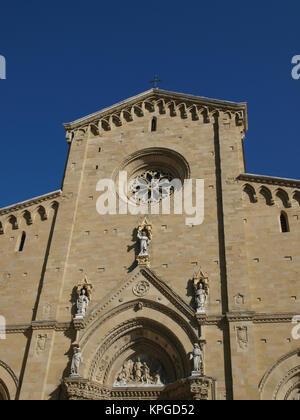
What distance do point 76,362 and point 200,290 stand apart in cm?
481

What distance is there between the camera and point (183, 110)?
73.7 feet

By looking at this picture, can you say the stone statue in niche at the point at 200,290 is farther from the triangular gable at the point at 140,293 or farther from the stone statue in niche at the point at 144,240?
the stone statue in niche at the point at 144,240

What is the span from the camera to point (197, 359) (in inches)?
595

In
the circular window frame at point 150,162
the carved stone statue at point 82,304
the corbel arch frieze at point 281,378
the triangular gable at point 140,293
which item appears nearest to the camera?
the corbel arch frieze at point 281,378

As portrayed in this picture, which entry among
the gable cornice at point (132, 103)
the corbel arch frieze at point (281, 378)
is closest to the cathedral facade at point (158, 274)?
the corbel arch frieze at point (281, 378)

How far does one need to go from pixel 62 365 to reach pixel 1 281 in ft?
15.5

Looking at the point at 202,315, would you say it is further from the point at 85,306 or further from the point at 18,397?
the point at 18,397

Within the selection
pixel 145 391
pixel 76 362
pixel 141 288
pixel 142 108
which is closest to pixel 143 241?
pixel 141 288

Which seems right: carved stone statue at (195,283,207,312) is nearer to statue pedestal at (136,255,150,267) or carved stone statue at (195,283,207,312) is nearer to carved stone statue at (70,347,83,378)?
statue pedestal at (136,255,150,267)

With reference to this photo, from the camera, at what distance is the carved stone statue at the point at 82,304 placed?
56.8 feet

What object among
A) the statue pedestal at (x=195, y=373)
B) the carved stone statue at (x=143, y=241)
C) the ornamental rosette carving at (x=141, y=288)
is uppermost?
the carved stone statue at (x=143, y=241)

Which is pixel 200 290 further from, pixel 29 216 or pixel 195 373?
pixel 29 216

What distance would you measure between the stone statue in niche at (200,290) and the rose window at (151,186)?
4409 mm

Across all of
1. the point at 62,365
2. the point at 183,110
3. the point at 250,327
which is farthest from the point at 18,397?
the point at 183,110
